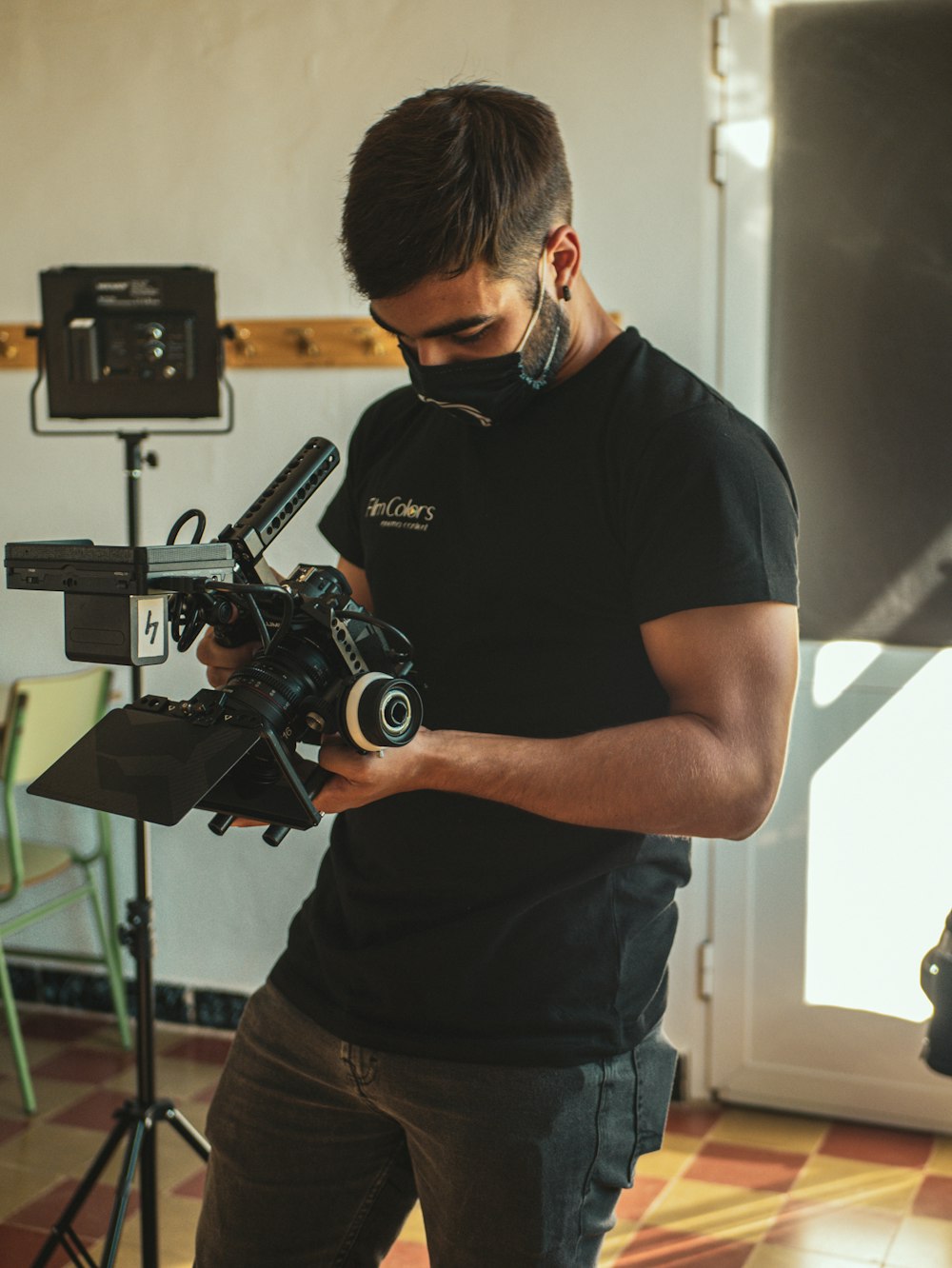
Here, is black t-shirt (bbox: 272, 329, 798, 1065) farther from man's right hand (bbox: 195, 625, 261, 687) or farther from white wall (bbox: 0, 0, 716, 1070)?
white wall (bbox: 0, 0, 716, 1070)

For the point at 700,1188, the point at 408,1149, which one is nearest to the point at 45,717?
the point at 700,1188

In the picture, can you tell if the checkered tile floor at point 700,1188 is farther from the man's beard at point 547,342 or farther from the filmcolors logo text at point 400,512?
the man's beard at point 547,342

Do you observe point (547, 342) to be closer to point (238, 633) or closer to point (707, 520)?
point (707, 520)

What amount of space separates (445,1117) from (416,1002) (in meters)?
0.10

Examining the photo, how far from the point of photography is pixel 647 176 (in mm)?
2635

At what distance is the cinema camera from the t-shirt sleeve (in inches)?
9.0

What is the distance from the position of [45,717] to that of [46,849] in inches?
17.8

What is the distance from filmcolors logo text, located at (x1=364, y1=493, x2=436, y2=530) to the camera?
1.26m

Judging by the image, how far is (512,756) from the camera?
3.52ft

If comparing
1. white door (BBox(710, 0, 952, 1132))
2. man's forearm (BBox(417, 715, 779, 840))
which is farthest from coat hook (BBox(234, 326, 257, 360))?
man's forearm (BBox(417, 715, 779, 840))

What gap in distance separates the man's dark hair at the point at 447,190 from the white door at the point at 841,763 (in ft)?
5.11

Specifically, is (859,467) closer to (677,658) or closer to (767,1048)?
(767,1048)

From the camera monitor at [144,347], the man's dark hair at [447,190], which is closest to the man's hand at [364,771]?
the man's dark hair at [447,190]

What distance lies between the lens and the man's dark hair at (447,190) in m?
1.11
